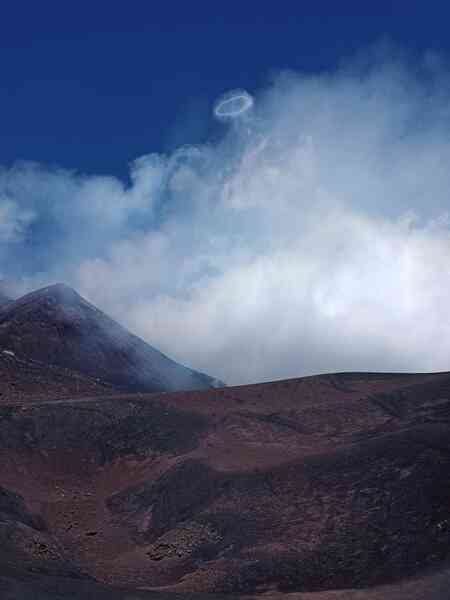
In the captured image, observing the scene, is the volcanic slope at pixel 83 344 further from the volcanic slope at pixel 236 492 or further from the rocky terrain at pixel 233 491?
the volcanic slope at pixel 236 492

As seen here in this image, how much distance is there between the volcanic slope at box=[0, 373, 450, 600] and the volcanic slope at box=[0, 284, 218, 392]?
2434cm

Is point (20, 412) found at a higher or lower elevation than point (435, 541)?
higher

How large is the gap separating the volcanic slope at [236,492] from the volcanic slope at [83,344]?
79.9 ft

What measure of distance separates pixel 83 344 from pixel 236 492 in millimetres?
49578

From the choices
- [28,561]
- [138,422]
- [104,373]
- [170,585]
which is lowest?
[170,585]

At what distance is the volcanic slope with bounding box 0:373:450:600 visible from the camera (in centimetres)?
1964

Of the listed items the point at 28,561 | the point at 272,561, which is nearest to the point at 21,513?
the point at 28,561

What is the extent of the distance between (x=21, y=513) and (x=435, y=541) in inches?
700

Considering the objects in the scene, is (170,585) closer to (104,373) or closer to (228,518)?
(228,518)

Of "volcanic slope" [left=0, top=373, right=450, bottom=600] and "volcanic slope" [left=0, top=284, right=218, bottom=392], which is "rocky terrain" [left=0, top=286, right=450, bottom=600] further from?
"volcanic slope" [left=0, top=284, right=218, bottom=392]

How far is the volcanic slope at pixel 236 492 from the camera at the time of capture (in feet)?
64.4

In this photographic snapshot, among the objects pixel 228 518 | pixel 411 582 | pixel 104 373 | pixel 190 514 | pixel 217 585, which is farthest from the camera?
pixel 104 373

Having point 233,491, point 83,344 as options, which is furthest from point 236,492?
point 83,344

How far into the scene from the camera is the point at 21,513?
84.2 feet
